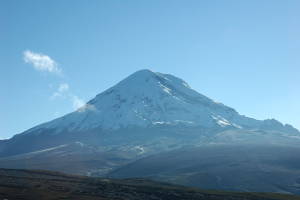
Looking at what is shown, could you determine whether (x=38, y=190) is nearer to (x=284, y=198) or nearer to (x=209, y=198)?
(x=209, y=198)

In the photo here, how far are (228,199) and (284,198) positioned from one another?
2459cm

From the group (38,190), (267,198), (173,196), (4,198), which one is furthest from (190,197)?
(4,198)

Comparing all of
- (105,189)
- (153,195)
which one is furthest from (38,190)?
(153,195)

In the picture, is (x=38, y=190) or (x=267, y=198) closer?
(x=38, y=190)

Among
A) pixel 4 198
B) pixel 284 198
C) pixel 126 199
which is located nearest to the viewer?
pixel 4 198

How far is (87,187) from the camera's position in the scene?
115 m

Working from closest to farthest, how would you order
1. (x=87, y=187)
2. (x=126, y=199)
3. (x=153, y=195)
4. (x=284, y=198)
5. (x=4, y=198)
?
(x=4, y=198) → (x=126, y=199) → (x=153, y=195) → (x=87, y=187) → (x=284, y=198)

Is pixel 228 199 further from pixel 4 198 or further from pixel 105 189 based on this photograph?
pixel 4 198

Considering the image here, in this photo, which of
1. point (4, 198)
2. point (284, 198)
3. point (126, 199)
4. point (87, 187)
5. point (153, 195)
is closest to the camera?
point (4, 198)

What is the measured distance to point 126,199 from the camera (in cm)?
9438

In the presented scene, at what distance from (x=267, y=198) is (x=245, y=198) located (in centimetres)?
939

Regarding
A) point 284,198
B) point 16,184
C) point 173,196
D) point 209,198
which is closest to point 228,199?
point 209,198

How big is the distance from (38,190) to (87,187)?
59.2 ft

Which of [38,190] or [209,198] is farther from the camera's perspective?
[209,198]
